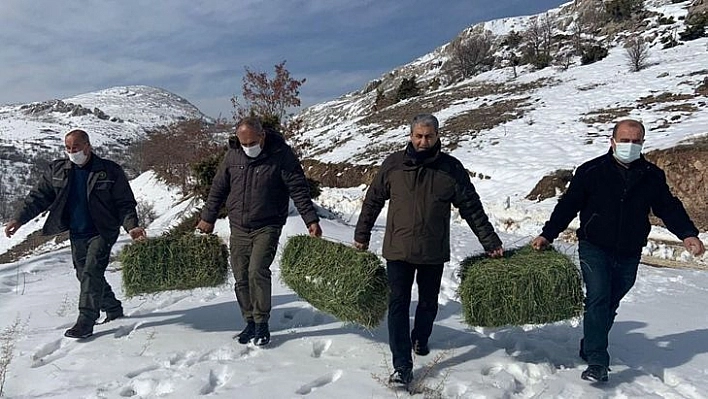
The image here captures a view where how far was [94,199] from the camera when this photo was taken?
4754 millimetres

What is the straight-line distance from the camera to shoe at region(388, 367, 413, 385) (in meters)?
3.70

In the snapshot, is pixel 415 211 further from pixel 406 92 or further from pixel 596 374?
pixel 406 92

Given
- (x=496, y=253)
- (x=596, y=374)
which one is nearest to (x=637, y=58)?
(x=496, y=253)

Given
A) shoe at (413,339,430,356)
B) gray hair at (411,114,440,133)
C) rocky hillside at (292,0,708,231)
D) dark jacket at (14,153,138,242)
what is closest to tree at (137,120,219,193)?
rocky hillside at (292,0,708,231)

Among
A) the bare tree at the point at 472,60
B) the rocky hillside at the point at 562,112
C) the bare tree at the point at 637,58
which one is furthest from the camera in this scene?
the bare tree at the point at 472,60

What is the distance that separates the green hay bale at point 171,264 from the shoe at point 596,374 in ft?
10.1

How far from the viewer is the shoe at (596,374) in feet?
12.8

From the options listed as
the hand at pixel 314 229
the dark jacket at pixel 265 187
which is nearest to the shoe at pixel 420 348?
the hand at pixel 314 229

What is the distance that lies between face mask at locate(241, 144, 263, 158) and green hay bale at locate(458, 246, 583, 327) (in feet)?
6.42

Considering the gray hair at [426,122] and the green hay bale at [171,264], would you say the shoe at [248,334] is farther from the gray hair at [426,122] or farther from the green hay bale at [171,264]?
the gray hair at [426,122]

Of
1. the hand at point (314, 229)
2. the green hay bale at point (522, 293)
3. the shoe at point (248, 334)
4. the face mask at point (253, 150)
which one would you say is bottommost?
the shoe at point (248, 334)

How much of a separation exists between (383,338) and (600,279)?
6.11 feet

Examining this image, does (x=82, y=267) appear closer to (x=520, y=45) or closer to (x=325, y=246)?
(x=325, y=246)

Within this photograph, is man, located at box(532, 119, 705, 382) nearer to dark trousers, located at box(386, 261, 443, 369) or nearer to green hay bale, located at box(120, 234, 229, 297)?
dark trousers, located at box(386, 261, 443, 369)
